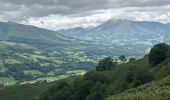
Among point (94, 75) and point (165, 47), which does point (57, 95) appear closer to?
point (94, 75)

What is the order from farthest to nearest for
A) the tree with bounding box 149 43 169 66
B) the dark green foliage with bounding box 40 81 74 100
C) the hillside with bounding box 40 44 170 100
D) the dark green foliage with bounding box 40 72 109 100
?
the tree with bounding box 149 43 169 66 → the dark green foliage with bounding box 40 81 74 100 → the dark green foliage with bounding box 40 72 109 100 → the hillside with bounding box 40 44 170 100

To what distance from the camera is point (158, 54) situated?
171 meters

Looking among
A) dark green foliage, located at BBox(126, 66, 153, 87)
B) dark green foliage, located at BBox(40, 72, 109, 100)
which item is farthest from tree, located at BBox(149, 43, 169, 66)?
dark green foliage, located at BBox(126, 66, 153, 87)

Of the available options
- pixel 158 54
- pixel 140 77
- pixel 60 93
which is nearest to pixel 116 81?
pixel 158 54

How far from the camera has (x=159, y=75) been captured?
144375 mm

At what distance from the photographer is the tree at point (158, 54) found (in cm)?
17012

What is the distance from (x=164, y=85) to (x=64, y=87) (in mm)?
75479

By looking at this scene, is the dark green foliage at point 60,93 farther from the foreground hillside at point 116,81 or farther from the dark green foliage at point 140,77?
the dark green foliage at point 140,77

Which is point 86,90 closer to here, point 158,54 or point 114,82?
point 114,82

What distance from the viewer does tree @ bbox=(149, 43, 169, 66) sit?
170125mm

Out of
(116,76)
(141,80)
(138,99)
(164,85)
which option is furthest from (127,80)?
(138,99)

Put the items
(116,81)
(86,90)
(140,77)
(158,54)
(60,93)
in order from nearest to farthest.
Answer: (140,77), (86,90), (60,93), (116,81), (158,54)

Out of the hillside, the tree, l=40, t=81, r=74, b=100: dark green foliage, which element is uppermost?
the tree

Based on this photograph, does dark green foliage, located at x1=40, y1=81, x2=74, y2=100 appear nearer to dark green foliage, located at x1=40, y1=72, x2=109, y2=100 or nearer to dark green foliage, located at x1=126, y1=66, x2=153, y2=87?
dark green foliage, located at x1=40, y1=72, x2=109, y2=100
